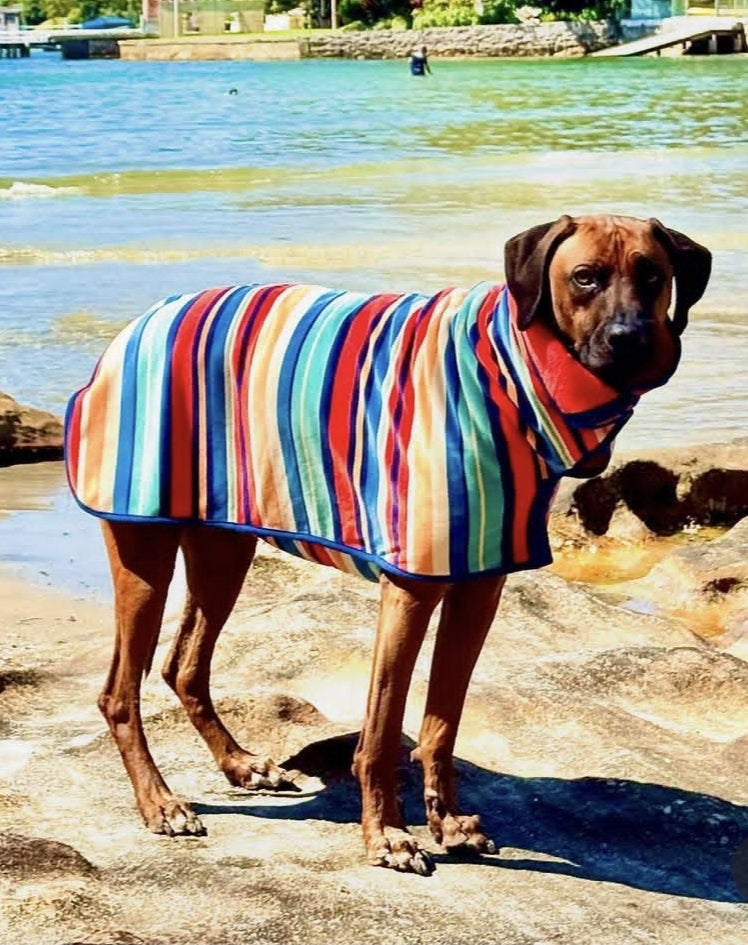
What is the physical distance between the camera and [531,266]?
4035 millimetres

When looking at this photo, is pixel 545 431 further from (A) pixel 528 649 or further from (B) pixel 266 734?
(A) pixel 528 649

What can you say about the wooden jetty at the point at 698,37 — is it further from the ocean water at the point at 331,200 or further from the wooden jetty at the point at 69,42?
the wooden jetty at the point at 69,42

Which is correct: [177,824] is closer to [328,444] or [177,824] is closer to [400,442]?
[328,444]

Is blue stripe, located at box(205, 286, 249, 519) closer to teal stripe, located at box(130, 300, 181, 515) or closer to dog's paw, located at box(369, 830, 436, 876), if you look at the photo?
teal stripe, located at box(130, 300, 181, 515)

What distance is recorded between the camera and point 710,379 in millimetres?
12688

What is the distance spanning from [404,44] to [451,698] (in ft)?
339

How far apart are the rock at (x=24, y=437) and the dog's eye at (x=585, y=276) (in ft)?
20.7

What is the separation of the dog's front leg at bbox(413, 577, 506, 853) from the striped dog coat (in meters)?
0.20

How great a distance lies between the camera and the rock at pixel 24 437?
32.4 ft

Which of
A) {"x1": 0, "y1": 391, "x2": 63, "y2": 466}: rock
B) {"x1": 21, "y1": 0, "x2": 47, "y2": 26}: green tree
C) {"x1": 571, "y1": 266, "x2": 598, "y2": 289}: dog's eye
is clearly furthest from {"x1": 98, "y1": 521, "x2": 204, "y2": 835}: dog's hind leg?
{"x1": 21, "y1": 0, "x2": 47, "y2": 26}: green tree

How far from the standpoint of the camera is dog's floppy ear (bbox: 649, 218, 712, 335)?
409cm

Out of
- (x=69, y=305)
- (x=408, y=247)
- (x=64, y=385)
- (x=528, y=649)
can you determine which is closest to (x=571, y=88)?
(x=408, y=247)

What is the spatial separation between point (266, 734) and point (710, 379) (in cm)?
802

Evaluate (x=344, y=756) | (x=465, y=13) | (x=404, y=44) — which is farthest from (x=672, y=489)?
(x=404, y=44)
